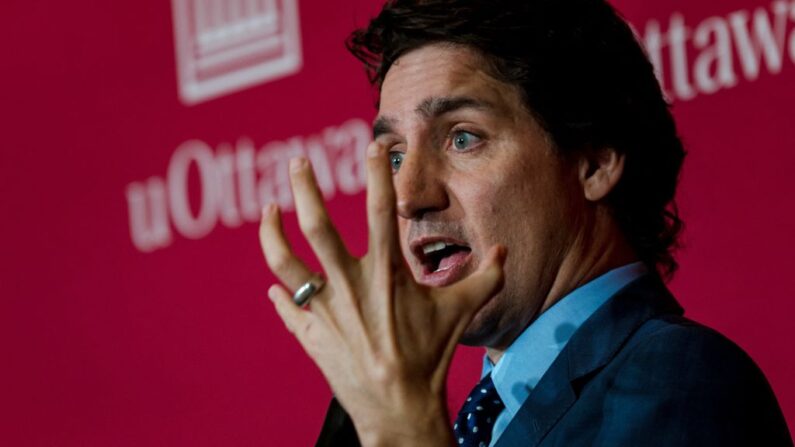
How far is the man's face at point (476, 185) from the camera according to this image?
1.45 meters

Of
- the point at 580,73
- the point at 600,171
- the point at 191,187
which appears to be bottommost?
the point at 191,187

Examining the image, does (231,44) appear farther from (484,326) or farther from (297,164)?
(297,164)

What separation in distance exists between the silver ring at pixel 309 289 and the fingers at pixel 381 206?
0.05 m

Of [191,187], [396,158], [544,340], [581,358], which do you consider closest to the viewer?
[581,358]

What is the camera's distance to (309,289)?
3.46 feet

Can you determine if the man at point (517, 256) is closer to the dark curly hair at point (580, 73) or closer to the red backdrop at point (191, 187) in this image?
the dark curly hair at point (580, 73)

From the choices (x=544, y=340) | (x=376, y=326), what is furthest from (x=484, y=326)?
(x=376, y=326)

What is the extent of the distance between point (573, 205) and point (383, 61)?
0.95 feet

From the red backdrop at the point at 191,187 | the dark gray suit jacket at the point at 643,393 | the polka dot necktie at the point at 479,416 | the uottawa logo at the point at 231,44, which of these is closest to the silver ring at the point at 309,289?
the dark gray suit jacket at the point at 643,393

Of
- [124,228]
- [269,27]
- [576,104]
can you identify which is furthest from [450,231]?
[124,228]

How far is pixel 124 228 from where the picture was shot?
2.63 m

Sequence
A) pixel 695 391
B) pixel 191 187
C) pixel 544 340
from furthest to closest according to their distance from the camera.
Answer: pixel 191 187, pixel 544 340, pixel 695 391

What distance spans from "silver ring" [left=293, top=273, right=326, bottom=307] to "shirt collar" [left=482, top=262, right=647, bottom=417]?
397 millimetres

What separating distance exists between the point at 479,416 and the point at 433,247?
18 cm
